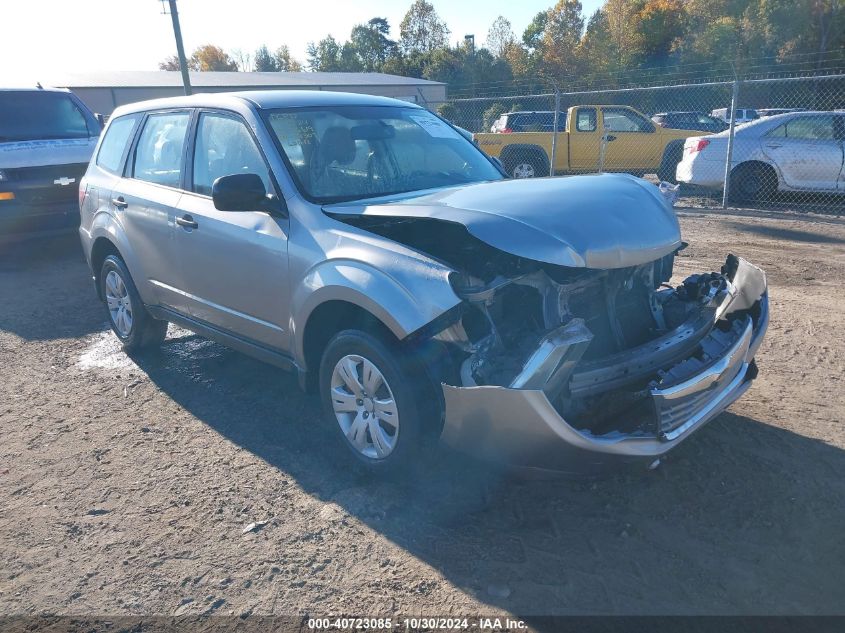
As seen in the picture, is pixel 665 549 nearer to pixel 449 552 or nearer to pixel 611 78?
pixel 449 552

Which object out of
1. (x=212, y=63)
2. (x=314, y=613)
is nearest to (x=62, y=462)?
(x=314, y=613)

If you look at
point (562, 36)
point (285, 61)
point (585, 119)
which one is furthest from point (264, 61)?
point (585, 119)

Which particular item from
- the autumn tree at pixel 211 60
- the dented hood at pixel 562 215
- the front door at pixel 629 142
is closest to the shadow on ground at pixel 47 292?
the dented hood at pixel 562 215

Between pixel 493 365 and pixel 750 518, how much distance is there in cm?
140

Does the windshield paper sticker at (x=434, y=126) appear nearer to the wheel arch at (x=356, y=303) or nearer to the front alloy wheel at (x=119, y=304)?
the wheel arch at (x=356, y=303)

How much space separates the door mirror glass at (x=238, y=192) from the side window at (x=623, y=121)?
1236 centimetres

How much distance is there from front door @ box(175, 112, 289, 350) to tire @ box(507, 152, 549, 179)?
35.3 feet

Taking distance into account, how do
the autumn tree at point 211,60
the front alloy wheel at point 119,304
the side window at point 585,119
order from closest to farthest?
the front alloy wheel at point 119,304 → the side window at point 585,119 → the autumn tree at point 211,60

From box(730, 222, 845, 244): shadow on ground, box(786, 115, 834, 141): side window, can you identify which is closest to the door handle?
box(730, 222, 845, 244): shadow on ground

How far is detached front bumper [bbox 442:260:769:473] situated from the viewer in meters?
2.83

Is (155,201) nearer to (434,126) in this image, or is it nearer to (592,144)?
(434,126)

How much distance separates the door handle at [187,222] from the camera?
14.7ft

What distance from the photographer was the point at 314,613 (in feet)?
9.09

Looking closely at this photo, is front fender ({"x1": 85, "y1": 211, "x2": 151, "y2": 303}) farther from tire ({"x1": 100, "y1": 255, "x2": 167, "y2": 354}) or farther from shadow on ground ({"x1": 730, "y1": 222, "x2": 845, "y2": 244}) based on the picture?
shadow on ground ({"x1": 730, "y1": 222, "x2": 845, "y2": 244})
